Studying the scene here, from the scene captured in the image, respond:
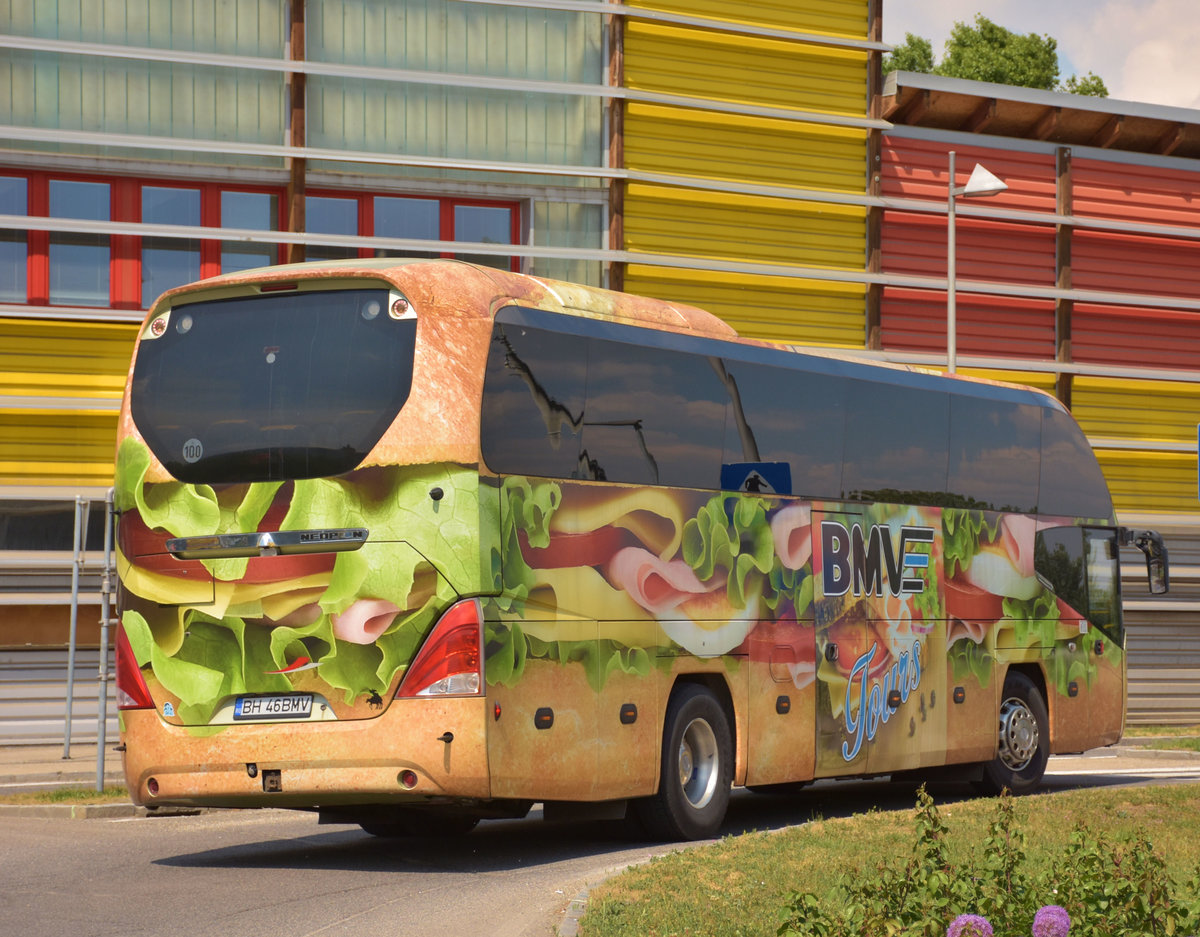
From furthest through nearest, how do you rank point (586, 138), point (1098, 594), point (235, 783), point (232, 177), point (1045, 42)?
A: point (1045, 42)
point (586, 138)
point (232, 177)
point (1098, 594)
point (235, 783)

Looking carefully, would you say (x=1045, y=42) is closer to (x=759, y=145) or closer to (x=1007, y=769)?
(x=759, y=145)

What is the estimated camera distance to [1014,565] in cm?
1733

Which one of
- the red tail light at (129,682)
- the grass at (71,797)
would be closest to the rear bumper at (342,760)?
the red tail light at (129,682)

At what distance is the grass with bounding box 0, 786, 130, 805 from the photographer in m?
15.8

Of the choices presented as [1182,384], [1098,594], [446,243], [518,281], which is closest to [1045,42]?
[1182,384]

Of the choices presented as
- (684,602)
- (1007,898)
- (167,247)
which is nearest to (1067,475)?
(684,602)

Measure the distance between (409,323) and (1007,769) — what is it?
8.70m

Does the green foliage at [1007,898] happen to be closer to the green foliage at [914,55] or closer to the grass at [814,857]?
the grass at [814,857]

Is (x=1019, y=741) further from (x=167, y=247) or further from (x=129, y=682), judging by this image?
(x=167, y=247)

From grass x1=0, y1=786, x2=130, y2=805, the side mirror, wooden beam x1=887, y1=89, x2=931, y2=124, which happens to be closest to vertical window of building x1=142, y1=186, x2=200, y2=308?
grass x1=0, y1=786, x2=130, y2=805

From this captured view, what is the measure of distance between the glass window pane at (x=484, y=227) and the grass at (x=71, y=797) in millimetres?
10087

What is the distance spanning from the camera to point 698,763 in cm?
1320

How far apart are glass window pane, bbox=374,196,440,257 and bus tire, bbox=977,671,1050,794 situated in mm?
10406

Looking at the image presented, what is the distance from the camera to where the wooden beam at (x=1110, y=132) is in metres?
29.2
